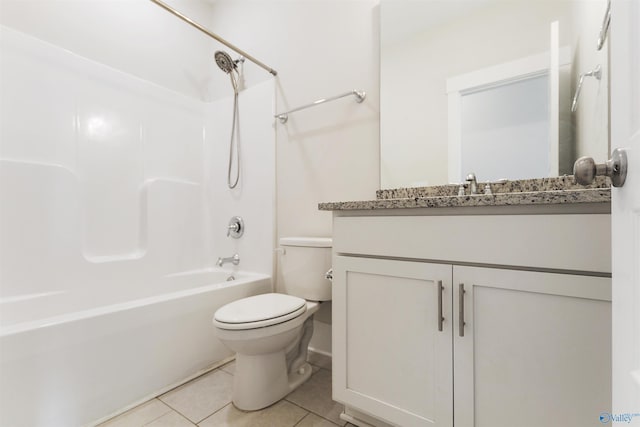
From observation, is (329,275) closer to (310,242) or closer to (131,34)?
(310,242)

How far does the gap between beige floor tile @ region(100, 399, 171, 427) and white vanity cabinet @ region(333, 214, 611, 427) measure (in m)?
0.78

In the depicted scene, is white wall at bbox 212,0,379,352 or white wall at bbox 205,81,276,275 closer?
white wall at bbox 212,0,379,352

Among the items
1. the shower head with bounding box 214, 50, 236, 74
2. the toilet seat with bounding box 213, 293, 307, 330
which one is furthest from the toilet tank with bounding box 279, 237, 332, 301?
the shower head with bounding box 214, 50, 236, 74

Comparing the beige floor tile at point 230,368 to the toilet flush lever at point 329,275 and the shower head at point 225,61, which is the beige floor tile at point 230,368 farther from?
the shower head at point 225,61

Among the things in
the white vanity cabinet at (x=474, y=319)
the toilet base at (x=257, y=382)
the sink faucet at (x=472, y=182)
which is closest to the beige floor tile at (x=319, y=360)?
the toilet base at (x=257, y=382)

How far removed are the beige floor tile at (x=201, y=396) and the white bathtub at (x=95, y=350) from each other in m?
0.07

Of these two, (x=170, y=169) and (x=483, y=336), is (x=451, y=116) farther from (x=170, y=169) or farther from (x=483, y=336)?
(x=170, y=169)

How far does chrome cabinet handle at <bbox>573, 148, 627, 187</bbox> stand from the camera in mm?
394

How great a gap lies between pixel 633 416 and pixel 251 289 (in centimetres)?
162

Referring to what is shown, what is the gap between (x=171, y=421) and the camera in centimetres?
112

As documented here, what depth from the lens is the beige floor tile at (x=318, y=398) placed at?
1.17 metres

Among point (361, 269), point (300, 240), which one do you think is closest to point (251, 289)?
point (300, 240)

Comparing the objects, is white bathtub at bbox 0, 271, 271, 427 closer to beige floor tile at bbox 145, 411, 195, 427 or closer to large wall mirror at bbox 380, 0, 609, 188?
beige floor tile at bbox 145, 411, 195, 427

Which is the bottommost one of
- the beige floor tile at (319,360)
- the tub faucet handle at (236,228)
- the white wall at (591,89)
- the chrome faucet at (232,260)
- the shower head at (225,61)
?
the beige floor tile at (319,360)
